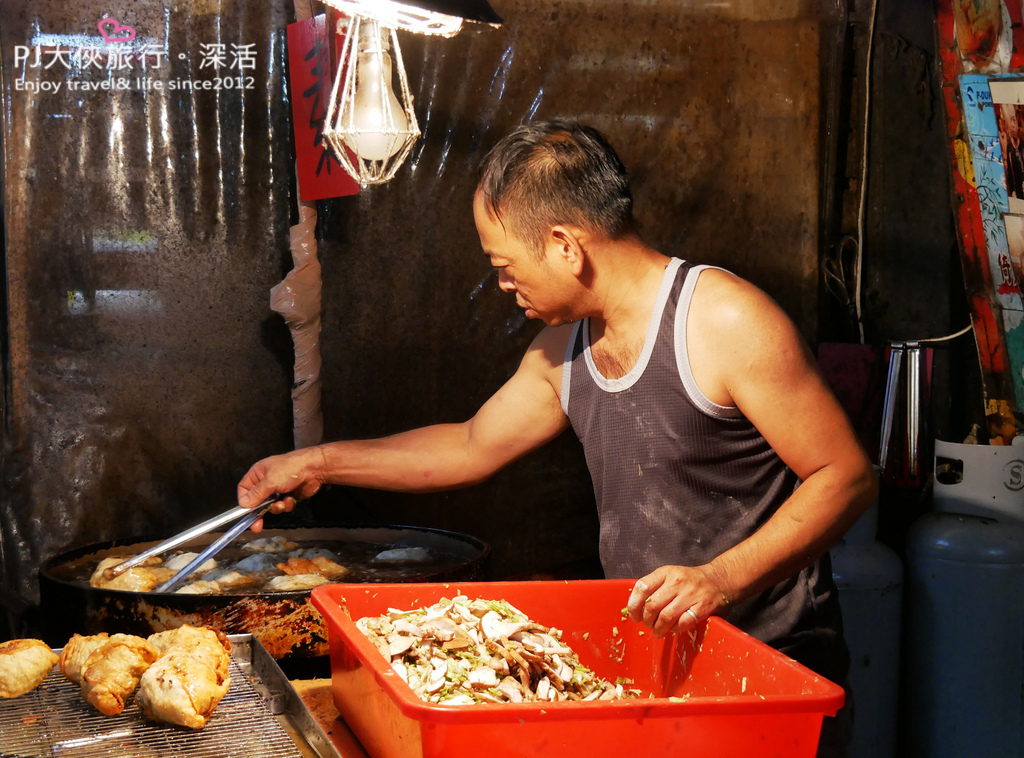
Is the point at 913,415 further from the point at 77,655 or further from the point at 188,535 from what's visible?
A: the point at 77,655

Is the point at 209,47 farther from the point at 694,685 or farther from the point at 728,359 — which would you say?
the point at 694,685

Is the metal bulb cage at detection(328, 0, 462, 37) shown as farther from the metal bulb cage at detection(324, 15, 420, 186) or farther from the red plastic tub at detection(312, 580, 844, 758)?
the red plastic tub at detection(312, 580, 844, 758)

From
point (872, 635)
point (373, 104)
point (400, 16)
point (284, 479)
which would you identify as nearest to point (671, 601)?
point (284, 479)

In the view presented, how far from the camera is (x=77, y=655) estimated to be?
1.84 meters

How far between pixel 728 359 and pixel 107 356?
2904mm

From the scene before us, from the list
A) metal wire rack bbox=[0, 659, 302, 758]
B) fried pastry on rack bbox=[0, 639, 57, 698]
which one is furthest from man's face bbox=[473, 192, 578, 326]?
fried pastry on rack bbox=[0, 639, 57, 698]

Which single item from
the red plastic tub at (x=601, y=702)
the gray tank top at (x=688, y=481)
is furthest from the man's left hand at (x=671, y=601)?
the gray tank top at (x=688, y=481)

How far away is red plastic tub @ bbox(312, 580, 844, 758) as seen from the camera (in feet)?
4.29

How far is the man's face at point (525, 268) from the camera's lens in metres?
2.27

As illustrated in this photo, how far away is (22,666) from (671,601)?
120 centimetres

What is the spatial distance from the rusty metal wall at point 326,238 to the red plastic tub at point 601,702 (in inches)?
96.3

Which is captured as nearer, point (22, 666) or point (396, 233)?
point (22, 666)

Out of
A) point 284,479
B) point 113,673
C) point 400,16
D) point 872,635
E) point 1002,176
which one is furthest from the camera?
point 872,635

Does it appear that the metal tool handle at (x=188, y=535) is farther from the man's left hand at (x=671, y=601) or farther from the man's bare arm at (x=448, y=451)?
the man's left hand at (x=671, y=601)
